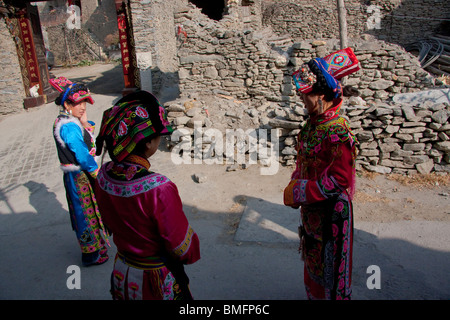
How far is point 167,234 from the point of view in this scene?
1.65 metres

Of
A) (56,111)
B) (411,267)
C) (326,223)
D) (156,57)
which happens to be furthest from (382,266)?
(56,111)

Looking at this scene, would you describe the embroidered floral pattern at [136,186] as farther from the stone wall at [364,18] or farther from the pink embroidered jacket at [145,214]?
the stone wall at [364,18]

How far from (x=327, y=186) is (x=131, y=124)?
1.26 m

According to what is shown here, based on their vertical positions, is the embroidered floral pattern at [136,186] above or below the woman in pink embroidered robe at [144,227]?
above

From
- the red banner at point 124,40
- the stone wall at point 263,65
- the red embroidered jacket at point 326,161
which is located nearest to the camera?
the red embroidered jacket at point 326,161

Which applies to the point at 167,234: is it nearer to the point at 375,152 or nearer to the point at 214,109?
the point at 375,152

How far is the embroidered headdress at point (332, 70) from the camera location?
212 centimetres

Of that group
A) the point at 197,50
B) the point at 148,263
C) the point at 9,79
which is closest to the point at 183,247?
the point at 148,263

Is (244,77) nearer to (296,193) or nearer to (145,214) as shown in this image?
(296,193)

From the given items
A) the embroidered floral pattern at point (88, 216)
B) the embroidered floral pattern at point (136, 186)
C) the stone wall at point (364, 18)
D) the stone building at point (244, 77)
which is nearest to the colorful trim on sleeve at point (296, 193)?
the embroidered floral pattern at point (136, 186)

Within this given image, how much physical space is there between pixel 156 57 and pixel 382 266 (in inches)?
339

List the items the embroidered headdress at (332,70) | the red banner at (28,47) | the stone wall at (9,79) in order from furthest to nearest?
the red banner at (28,47), the stone wall at (9,79), the embroidered headdress at (332,70)

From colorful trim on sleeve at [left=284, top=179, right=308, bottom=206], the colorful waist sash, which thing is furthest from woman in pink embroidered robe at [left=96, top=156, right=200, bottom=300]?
colorful trim on sleeve at [left=284, top=179, right=308, bottom=206]

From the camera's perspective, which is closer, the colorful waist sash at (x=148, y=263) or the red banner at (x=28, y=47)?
the colorful waist sash at (x=148, y=263)
